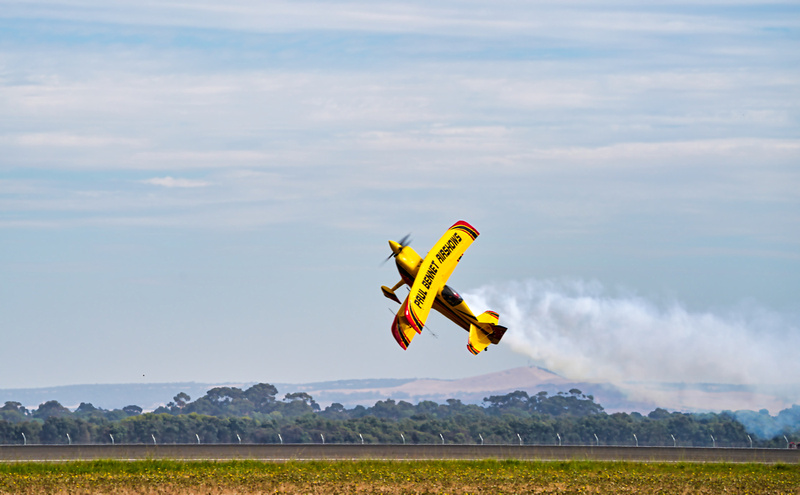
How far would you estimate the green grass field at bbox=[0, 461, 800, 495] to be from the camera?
45062 millimetres

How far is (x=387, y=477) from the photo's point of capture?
49.0 m

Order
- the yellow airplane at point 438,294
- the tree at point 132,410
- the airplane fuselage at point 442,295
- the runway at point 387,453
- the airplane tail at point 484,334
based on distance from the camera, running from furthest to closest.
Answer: the tree at point 132,410 → the runway at point 387,453 → the airplane tail at point 484,334 → the airplane fuselage at point 442,295 → the yellow airplane at point 438,294

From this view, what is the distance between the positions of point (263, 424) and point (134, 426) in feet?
64.9

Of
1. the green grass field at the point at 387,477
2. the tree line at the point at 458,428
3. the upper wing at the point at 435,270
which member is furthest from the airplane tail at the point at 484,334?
the tree line at the point at 458,428

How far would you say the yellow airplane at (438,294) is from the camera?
180 ft

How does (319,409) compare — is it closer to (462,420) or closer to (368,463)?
(462,420)

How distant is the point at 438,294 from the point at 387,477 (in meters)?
14.2

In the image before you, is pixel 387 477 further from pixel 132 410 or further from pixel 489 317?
pixel 132 410

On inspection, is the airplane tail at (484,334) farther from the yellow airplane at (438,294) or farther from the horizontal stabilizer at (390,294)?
the horizontal stabilizer at (390,294)

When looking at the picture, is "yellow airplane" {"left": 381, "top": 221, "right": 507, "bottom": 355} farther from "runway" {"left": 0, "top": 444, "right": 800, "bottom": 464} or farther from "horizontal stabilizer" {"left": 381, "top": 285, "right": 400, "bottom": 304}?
"runway" {"left": 0, "top": 444, "right": 800, "bottom": 464}

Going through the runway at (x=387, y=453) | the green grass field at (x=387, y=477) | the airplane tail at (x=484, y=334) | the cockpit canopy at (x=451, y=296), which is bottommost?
the green grass field at (x=387, y=477)

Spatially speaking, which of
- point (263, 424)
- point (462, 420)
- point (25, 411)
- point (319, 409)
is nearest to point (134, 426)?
point (263, 424)

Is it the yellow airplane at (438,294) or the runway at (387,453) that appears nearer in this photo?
the yellow airplane at (438,294)

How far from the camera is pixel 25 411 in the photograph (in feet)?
643
